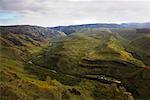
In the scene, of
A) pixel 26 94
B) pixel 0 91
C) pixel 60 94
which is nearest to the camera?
pixel 0 91

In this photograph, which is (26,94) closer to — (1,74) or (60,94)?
(60,94)

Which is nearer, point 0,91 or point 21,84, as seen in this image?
point 0,91

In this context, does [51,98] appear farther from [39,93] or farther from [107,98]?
[107,98]

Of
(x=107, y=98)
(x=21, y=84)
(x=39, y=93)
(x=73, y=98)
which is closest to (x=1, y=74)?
(x=21, y=84)

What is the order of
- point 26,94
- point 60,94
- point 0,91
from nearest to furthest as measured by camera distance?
point 0,91 < point 26,94 < point 60,94

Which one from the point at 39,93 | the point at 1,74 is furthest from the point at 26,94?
the point at 1,74

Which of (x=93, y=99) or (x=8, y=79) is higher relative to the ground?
(x=8, y=79)

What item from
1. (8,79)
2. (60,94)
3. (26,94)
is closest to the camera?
(26,94)

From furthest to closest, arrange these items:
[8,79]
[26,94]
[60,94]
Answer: [8,79] < [60,94] < [26,94]

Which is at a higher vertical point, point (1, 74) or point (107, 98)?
point (1, 74)
